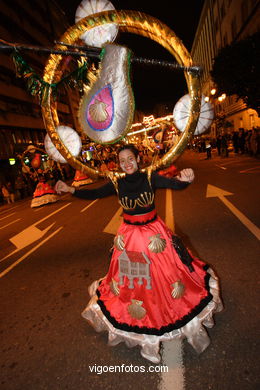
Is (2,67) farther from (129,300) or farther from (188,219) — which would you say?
(129,300)

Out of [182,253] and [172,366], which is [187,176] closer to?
[182,253]

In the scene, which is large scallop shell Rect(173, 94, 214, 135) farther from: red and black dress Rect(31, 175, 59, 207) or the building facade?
the building facade

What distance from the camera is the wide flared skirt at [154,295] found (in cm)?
232

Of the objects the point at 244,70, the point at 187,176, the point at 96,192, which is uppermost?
the point at 244,70

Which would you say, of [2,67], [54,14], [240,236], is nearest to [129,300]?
[240,236]

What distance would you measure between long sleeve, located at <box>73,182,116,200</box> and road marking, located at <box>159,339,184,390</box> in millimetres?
1687

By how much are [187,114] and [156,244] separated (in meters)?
1.30

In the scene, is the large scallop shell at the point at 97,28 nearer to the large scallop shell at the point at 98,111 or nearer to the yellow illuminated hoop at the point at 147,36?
the yellow illuminated hoop at the point at 147,36

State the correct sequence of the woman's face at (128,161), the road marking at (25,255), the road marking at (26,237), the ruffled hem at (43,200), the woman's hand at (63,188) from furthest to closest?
the ruffled hem at (43,200), the road marking at (26,237), the road marking at (25,255), the woman's hand at (63,188), the woman's face at (128,161)

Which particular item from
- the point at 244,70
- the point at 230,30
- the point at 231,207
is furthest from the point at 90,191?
the point at 230,30

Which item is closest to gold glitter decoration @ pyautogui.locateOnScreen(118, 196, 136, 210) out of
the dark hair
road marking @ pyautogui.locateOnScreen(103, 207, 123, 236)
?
the dark hair

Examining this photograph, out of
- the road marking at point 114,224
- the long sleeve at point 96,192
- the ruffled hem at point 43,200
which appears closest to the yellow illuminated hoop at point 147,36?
the long sleeve at point 96,192

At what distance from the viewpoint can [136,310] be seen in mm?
2430

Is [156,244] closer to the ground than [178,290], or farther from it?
farther from it
